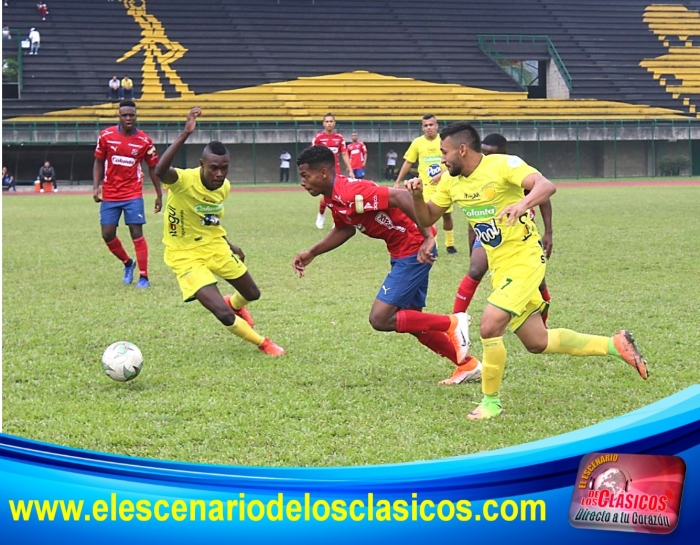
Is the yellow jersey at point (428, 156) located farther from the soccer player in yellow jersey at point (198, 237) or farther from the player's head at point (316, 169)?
the player's head at point (316, 169)

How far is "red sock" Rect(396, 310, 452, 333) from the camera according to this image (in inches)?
253

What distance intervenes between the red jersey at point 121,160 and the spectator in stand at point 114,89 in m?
30.7

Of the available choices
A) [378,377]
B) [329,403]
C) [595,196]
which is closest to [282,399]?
[329,403]

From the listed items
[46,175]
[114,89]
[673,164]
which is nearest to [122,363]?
[46,175]

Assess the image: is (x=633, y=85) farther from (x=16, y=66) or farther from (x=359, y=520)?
(x=359, y=520)

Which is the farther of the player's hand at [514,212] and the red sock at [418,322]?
the red sock at [418,322]

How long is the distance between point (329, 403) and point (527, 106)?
41.4 meters

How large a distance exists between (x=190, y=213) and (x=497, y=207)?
3.23m

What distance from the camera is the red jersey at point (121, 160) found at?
38.0ft

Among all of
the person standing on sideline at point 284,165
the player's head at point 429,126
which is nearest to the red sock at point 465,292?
the player's head at point 429,126

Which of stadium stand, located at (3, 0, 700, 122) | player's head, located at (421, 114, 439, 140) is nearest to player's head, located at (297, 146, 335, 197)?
player's head, located at (421, 114, 439, 140)

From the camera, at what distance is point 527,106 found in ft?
148

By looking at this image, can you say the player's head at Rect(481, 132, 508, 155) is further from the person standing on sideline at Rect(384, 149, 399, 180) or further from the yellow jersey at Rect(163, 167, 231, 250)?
the person standing on sideline at Rect(384, 149, 399, 180)

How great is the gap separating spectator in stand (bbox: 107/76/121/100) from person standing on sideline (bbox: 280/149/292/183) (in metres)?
7.92
